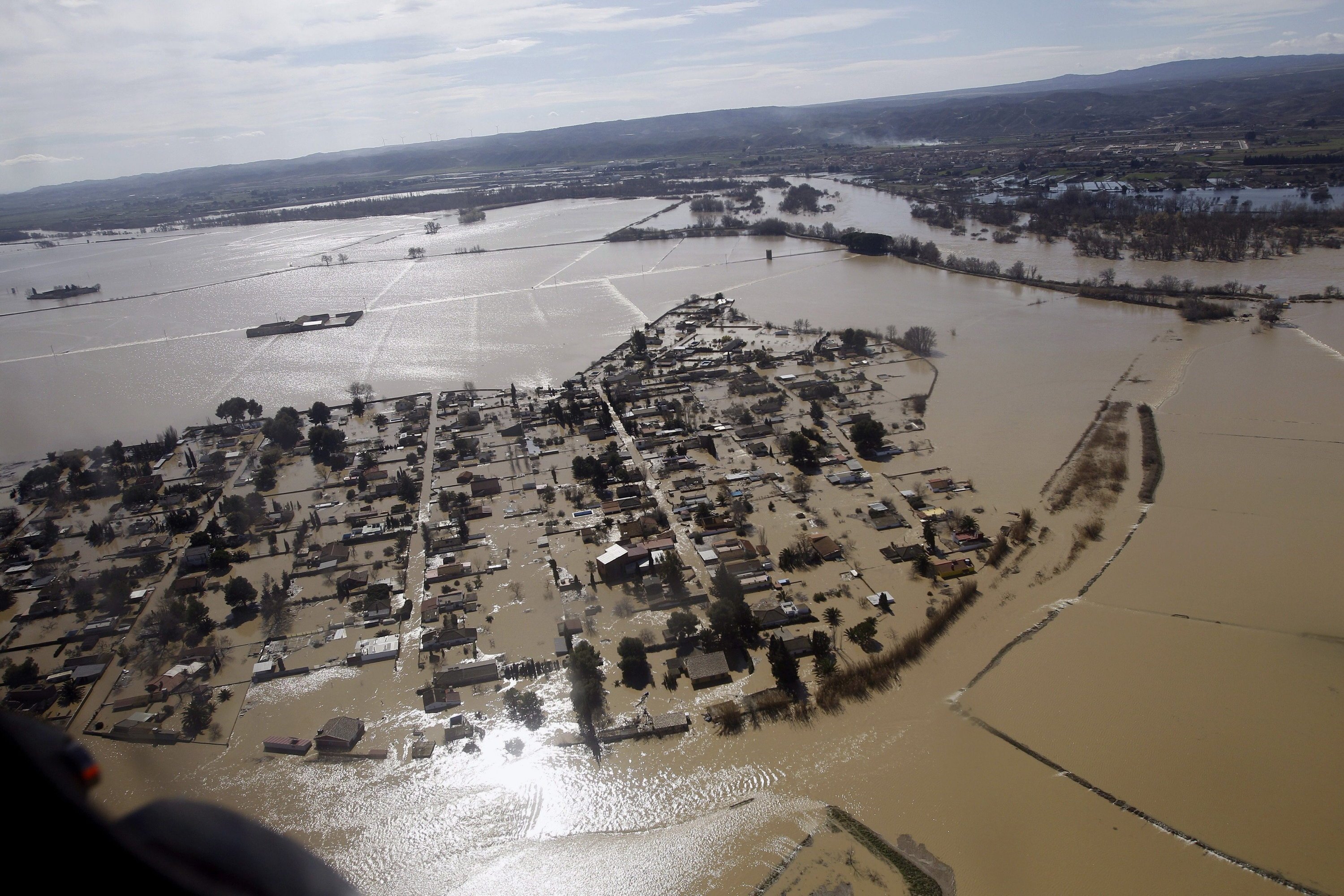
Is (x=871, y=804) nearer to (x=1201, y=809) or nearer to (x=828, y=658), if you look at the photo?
(x=828, y=658)

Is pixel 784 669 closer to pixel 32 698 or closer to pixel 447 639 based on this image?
pixel 447 639

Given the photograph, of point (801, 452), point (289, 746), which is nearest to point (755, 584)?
point (801, 452)

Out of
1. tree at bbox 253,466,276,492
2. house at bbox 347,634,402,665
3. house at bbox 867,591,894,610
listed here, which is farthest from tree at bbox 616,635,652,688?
tree at bbox 253,466,276,492

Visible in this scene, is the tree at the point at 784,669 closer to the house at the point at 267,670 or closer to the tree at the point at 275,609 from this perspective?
the house at the point at 267,670

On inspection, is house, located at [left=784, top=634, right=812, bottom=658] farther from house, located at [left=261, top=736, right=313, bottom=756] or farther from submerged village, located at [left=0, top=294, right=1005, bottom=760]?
house, located at [left=261, top=736, right=313, bottom=756]

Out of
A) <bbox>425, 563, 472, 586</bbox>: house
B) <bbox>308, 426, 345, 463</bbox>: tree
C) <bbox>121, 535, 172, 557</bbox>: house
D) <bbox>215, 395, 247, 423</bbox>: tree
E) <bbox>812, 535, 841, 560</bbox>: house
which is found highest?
<bbox>215, 395, 247, 423</bbox>: tree

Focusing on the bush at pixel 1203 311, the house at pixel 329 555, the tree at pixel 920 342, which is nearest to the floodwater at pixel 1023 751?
the house at pixel 329 555

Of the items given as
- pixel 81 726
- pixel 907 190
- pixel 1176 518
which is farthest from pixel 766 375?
pixel 907 190
